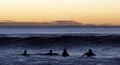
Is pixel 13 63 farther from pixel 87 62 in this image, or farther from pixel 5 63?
pixel 87 62

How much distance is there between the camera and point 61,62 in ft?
112

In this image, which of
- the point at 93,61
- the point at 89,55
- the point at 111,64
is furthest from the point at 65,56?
the point at 111,64

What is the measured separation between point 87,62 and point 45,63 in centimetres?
368

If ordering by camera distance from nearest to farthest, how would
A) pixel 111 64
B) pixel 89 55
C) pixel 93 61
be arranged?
pixel 111 64 < pixel 93 61 < pixel 89 55

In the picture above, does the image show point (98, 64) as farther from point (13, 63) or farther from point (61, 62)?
point (13, 63)

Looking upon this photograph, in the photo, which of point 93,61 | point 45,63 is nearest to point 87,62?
point 93,61

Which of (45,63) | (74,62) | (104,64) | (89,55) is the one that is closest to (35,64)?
(45,63)

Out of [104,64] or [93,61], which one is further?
[93,61]

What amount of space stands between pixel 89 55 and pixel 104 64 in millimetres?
6769

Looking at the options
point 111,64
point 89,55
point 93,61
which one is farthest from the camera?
point 89,55

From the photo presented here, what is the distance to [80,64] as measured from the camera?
32.6 m

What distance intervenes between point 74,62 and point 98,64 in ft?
7.90

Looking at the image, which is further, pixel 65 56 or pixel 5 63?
pixel 65 56

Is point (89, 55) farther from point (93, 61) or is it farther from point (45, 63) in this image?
point (45, 63)
